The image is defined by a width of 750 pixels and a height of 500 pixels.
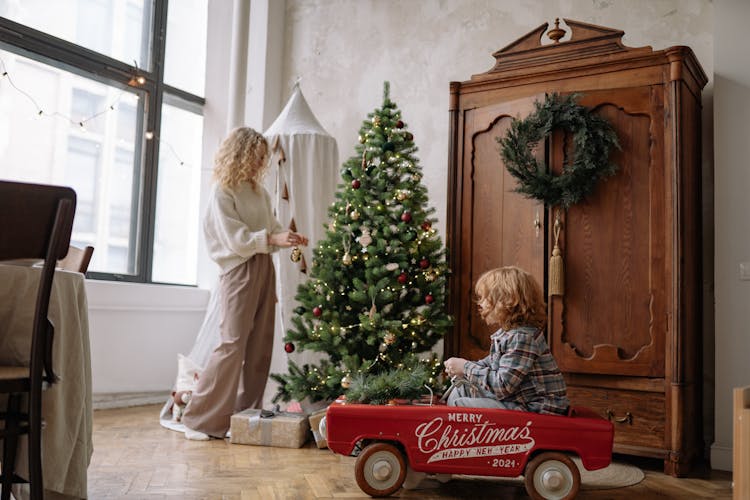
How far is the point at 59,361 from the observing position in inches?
82.4

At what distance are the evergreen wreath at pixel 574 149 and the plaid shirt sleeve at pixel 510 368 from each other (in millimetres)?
1130

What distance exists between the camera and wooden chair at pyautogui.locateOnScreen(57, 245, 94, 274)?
2.72 m

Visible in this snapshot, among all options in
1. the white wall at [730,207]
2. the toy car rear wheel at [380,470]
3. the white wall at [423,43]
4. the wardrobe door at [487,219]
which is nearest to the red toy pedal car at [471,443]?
the toy car rear wheel at [380,470]

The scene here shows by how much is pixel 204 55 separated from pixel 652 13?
11.5 feet

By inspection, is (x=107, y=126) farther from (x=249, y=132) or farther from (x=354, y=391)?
(x=354, y=391)

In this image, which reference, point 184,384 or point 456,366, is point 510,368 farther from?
point 184,384

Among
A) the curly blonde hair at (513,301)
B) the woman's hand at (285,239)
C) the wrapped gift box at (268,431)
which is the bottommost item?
the wrapped gift box at (268,431)

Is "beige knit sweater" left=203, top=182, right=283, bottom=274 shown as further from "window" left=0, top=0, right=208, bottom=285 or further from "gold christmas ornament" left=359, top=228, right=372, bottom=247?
"window" left=0, top=0, right=208, bottom=285

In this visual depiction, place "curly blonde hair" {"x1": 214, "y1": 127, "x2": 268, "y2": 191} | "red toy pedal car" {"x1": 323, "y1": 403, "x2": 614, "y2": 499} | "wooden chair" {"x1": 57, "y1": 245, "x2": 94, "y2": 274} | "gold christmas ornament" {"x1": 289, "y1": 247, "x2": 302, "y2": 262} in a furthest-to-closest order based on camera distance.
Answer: "gold christmas ornament" {"x1": 289, "y1": 247, "x2": 302, "y2": 262}
"curly blonde hair" {"x1": 214, "y1": 127, "x2": 268, "y2": 191}
"wooden chair" {"x1": 57, "y1": 245, "x2": 94, "y2": 274}
"red toy pedal car" {"x1": 323, "y1": 403, "x2": 614, "y2": 499}

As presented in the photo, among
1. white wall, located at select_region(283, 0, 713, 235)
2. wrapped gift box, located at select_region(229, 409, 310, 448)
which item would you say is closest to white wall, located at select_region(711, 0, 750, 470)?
white wall, located at select_region(283, 0, 713, 235)

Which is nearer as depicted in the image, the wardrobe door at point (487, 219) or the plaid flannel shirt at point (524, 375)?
the plaid flannel shirt at point (524, 375)

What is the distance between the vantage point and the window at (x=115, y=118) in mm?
4449

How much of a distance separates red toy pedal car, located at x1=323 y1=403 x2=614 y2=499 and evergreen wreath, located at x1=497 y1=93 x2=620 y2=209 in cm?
123

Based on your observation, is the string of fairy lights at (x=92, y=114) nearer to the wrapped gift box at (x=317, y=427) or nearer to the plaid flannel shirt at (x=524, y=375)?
the wrapped gift box at (x=317, y=427)
